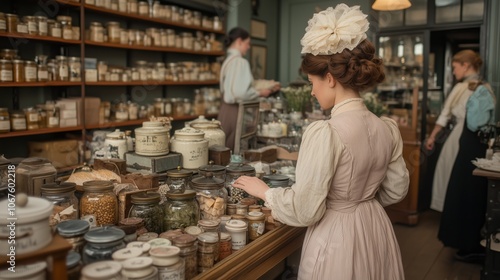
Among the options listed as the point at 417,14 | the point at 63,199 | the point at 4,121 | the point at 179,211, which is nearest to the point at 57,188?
the point at 63,199

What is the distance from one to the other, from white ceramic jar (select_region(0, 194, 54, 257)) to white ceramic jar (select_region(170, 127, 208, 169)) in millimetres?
1248

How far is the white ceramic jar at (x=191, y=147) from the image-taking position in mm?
2178

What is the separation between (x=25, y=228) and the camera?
2.90 ft

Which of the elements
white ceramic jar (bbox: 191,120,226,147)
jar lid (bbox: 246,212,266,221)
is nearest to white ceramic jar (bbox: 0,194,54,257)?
jar lid (bbox: 246,212,266,221)

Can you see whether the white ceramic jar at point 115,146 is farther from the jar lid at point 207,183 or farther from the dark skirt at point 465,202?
the dark skirt at point 465,202

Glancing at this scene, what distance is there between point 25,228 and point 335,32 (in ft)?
3.54

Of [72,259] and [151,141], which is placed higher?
[151,141]

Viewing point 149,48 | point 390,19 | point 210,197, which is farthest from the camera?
point 390,19

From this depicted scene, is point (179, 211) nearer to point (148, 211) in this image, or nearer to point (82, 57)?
point (148, 211)

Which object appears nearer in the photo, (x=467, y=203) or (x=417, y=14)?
(x=467, y=203)

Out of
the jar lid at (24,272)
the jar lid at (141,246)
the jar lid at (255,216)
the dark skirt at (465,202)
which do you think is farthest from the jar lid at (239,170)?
the dark skirt at (465,202)

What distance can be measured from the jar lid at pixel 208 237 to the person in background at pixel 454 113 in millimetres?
3782

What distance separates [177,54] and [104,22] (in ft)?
3.77

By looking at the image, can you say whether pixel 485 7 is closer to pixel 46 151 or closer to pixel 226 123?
pixel 226 123
